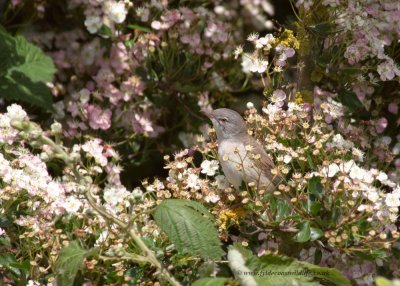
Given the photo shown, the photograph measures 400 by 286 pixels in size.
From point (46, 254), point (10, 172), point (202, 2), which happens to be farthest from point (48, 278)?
point (202, 2)

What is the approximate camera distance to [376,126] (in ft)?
12.4

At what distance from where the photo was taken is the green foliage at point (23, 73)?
148 inches

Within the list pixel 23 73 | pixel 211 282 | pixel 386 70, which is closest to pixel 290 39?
pixel 386 70

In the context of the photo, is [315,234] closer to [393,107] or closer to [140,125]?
[393,107]

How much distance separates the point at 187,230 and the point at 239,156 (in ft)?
Answer: 1.66

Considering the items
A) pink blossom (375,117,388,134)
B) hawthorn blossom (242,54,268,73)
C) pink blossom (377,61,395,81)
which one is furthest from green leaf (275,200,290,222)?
pink blossom (375,117,388,134)

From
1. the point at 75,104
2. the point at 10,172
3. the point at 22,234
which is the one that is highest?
the point at 10,172

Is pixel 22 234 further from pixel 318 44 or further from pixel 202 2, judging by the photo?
pixel 202 2

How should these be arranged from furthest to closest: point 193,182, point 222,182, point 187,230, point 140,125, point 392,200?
1. point 140,125
2. point 222,182
3. point 193,182
4. point 392,200
5. point 187,230

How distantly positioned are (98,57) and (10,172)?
5.09 feet

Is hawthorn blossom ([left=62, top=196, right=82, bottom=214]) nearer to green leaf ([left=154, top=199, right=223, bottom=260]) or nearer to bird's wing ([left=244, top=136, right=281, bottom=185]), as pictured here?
green leaf ([left=154, top=199, right=223, bottom=260])

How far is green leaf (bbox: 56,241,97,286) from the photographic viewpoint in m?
2.53

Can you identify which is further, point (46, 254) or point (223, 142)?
point (223, 142)

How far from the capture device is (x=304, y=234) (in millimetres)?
2801
